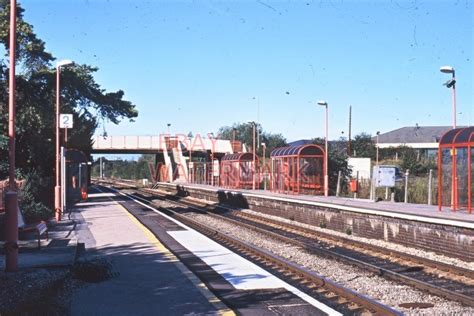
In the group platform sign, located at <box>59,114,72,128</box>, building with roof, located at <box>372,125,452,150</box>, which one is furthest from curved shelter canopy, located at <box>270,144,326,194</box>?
building with roof, located at <box>372,125,452,150</box>

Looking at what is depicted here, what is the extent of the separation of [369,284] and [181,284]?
3086mm

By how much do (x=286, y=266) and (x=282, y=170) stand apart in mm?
21433

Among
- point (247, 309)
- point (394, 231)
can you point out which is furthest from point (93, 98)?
point (247, 309)

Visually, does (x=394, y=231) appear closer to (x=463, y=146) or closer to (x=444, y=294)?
(x=463, y=146)

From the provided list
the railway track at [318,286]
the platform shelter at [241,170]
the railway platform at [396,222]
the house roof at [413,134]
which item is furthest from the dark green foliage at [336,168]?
the house roof at [413,134]

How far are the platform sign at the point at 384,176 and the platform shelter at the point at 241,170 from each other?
1837 centimetres

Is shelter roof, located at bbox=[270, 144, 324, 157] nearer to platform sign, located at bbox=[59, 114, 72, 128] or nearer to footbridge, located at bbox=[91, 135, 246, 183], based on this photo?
platform sign, located at bbox=[59, 114, 72, 128]

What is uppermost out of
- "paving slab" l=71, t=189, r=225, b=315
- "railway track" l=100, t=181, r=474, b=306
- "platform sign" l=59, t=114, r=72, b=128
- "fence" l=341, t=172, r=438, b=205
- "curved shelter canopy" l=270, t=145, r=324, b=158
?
"platform sign" l=59, t=114, r=72, b=128

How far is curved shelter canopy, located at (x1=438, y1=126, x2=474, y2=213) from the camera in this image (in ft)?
54.1

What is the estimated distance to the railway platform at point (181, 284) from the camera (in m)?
8.06

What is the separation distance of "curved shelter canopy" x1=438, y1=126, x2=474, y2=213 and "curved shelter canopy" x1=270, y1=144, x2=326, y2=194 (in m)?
12.1

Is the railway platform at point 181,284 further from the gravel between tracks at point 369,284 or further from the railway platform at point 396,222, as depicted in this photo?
the railway platform at point 396,222

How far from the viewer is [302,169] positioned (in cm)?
3089

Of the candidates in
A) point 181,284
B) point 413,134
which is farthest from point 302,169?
point 413,134
